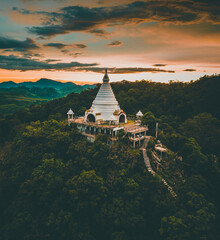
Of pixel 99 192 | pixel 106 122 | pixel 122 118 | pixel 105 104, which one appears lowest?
pixel 99 192

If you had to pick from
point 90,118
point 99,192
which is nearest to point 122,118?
point 90,118

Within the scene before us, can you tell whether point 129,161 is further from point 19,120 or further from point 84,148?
point 19,120

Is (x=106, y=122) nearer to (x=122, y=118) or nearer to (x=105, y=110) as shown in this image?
(x=105, y=110)

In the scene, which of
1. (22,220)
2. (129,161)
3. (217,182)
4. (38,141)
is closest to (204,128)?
(217,182)

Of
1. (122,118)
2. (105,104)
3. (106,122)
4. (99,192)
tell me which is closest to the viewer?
(99,192)

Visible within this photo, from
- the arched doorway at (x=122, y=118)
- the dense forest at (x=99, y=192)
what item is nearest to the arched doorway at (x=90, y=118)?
the dense forest at (x=99, y=192)

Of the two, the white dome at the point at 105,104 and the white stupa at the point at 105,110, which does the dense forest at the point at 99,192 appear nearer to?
the white stupa at the point at 105,110

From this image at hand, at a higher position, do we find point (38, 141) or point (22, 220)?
point (38, 141)
